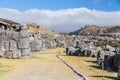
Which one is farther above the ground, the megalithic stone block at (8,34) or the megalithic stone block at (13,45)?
the megalithic stone block at (8,34)

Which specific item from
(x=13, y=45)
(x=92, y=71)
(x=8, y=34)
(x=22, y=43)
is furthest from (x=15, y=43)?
(x=92, y=71)

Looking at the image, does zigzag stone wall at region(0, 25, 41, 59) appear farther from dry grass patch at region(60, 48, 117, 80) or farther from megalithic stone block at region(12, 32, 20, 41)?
dry grass patch at region(60, 48, 117, 80)

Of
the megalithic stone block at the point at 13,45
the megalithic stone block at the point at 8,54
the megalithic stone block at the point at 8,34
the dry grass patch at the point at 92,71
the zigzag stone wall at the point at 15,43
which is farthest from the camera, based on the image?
the megalithic stone block at the point at 8,34

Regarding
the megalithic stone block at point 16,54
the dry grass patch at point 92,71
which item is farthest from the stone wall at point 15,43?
the dry grass patch at point 92,71

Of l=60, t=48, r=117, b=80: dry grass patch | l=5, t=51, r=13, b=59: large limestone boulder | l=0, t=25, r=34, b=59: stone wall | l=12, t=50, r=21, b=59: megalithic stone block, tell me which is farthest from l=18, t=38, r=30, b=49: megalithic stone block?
l=60, t=48, r=117, b=80: dry grass patch

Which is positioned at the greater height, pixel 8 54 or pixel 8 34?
pixel 8 34

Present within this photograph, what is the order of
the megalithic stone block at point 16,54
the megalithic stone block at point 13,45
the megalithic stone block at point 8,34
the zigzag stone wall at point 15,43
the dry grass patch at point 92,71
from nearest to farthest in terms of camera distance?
the dry grass patch at point 92,71, the megalithic stone block at point 16,54, the zigzag stone wall at point 15,43, the megalithic stone block at point 13,45, the megalithic stone block at point 8,34

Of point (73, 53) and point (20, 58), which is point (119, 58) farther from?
point (73, 53)

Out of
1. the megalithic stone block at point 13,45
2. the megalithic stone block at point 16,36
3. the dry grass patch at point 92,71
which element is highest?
the megalithic stone block at point 16,36

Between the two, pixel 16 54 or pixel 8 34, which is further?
pixel 8 34

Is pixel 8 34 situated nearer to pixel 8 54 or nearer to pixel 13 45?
pixel 13 45

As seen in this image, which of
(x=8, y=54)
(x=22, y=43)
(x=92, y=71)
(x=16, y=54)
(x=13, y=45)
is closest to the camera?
(x=92, y=71)

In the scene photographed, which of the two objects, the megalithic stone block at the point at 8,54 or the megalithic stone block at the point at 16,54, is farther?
the megalithic stone block at the point at 16,54

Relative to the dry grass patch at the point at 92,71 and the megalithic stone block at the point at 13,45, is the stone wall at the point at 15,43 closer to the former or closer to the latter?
the megalithic stone block at the point at 13,45
